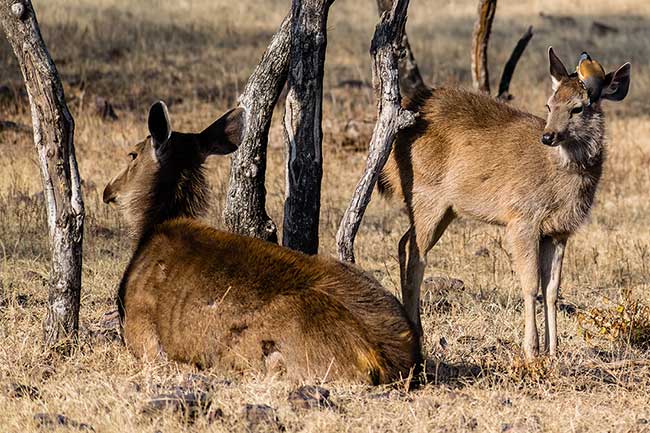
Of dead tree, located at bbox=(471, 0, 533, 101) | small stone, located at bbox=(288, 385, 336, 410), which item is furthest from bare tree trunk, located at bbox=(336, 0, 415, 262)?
dead tree, located at bbox=(471, 0, 533, 101)

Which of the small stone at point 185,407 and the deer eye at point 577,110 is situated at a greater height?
the deer eye at point 577,110

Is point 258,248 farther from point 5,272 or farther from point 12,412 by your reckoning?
point 5,272

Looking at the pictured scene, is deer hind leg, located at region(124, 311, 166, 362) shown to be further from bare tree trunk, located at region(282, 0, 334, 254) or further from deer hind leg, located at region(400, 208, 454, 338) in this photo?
deer hind leg, located at region(400, 208, 454, 338)

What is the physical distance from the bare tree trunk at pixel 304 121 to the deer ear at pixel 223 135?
0.70 m

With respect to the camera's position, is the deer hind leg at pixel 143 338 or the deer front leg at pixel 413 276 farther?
the deer front leg at pixel 413 276

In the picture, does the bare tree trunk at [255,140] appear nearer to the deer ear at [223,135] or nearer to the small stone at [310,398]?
the deer ear at [223,135]

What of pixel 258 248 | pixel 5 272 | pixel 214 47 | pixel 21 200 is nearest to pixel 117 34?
pixel 214 47

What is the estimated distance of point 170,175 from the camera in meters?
6.99

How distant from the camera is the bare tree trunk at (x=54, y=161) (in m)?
6.46

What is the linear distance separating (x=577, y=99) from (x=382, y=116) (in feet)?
4.51

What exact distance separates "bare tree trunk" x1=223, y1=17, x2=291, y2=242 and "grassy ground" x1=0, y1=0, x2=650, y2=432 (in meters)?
1.29

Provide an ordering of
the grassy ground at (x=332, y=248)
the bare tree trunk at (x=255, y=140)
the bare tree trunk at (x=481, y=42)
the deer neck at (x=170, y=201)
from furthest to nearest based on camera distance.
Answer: the bare tree trunk at (x=481, y=42) < the bare tree trunk at (x=255, y=140) < the deer neck at (x=170, y=201) < the grassy ground at (x=332, y=248)

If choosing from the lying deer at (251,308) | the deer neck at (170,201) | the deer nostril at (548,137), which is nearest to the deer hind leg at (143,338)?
the lying deer at (251,308)

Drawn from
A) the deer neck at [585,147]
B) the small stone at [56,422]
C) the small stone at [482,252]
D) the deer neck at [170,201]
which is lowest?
the small stone at [482,252]
